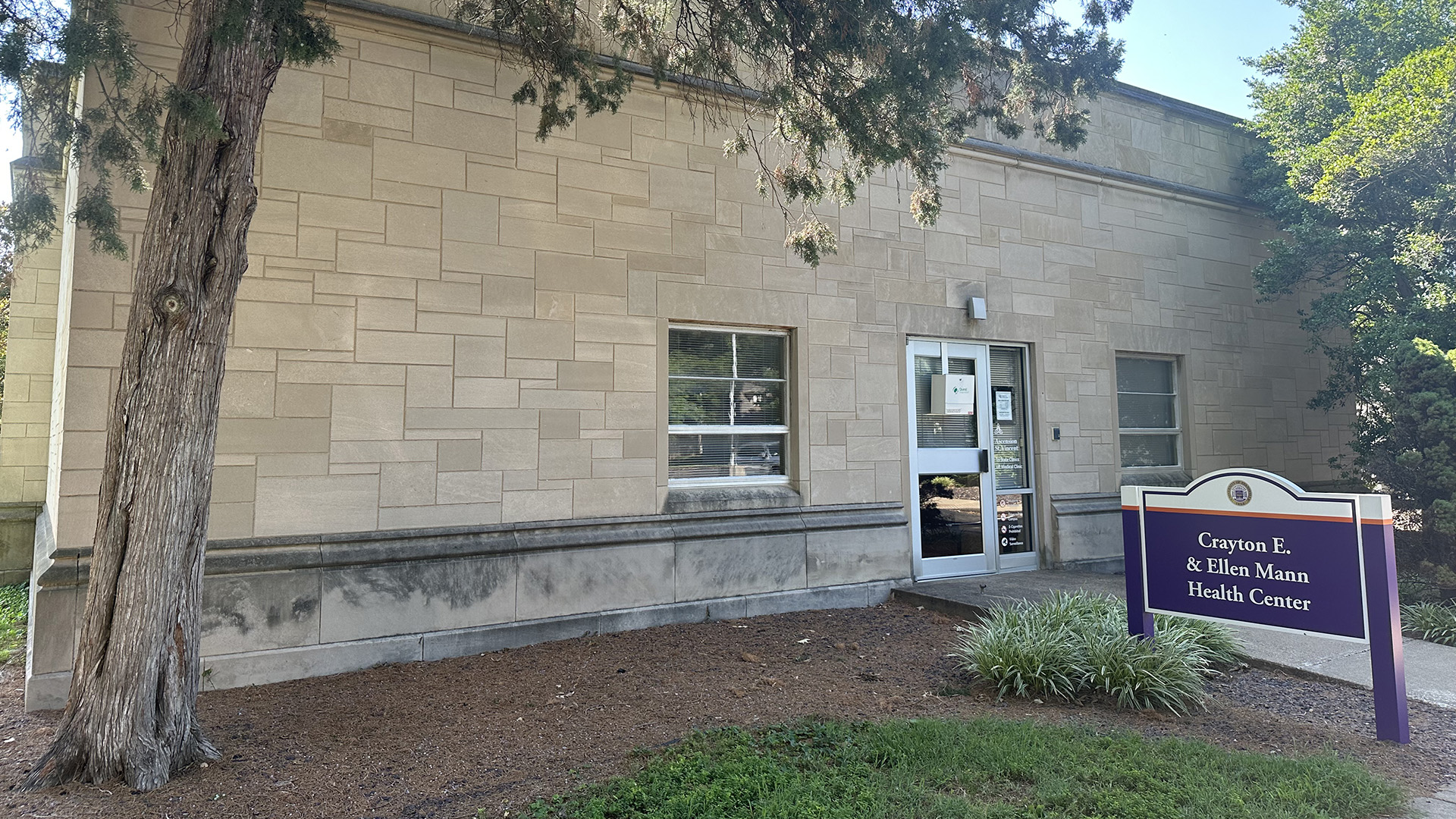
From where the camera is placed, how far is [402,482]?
19.6ft

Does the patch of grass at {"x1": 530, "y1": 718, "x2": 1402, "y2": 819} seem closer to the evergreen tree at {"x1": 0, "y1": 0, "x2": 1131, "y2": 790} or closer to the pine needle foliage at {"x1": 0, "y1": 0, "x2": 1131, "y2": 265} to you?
the evergreen tree at {"x1": 0, "y1": 0, "x2": 1131, "y2": 790}

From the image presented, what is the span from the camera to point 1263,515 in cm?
477

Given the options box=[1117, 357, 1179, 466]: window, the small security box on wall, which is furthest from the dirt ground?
box=[1117, 357, 1179, 466]: window

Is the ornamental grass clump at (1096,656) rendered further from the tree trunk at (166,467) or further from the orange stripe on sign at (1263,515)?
the tree trunk at (166,467)

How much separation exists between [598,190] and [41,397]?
7.62 m

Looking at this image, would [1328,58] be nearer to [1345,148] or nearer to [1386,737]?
[1345,148]

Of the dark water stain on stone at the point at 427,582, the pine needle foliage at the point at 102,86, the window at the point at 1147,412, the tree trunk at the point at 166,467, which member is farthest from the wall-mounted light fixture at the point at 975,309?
the tree trunk at the point at 166,467

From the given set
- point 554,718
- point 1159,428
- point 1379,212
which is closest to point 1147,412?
point 1159,428

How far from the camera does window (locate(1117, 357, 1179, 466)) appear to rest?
9.70 metres

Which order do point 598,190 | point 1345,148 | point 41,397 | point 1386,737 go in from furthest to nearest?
1. point 41,397
2. point 1345,148
3. point 598,190
4. point 1386,737

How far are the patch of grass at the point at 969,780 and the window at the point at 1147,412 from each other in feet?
20.4

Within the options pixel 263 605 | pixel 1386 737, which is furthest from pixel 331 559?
pixel 1386 737

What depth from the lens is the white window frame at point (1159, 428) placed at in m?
9.55

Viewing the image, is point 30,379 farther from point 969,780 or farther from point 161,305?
point 969,780
